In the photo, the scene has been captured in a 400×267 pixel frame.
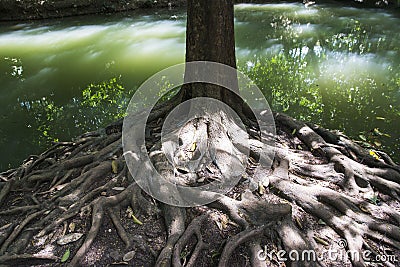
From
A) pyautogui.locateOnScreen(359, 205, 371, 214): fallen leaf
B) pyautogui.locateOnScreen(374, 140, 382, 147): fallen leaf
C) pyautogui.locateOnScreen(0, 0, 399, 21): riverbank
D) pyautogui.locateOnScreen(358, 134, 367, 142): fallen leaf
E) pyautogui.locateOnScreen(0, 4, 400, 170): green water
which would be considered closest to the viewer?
pyautogui.locateOnScreen(359, 205, 371, 214): fallen leaf

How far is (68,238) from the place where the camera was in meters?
2.57

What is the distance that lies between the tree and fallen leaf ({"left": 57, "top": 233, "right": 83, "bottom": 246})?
0.04 metres

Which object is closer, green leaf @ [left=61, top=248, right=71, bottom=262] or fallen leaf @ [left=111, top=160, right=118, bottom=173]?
green leaf @ [left=61, top=248, right=71, bottom=262]

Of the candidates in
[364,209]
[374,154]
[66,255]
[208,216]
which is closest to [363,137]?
[374,154]

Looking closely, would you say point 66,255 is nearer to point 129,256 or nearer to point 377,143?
point 129,256

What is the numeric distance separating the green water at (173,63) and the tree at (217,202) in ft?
4.94

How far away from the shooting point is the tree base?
8.05 ft

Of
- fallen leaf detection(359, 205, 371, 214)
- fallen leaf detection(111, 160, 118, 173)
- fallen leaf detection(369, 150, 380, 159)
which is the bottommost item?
fallen leaf detection(369, 150, 380, 159)

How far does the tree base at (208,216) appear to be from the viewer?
2.46 m

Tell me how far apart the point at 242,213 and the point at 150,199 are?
2.42 ft

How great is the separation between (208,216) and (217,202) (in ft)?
0.46

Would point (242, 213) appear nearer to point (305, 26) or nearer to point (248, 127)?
point (248, 127)

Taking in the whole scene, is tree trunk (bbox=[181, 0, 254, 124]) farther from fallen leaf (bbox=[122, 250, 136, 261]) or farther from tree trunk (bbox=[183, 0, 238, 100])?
fallen leaf (bbox=[122, 250, 136, 261])

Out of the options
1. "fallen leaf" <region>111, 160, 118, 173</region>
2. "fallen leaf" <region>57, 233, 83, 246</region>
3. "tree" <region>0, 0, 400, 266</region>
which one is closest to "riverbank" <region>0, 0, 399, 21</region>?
"tree" <region>0, 0, 400, 266</region>
